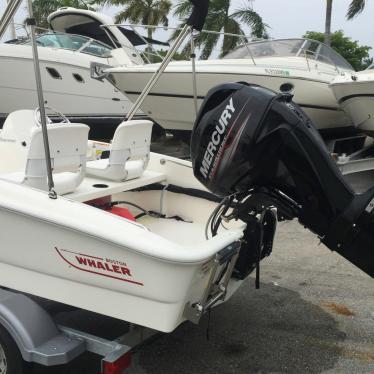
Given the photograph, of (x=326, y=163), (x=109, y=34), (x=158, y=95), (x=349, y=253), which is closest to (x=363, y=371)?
(x=349, y=253)

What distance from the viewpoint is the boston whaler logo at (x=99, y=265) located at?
1.98 metres

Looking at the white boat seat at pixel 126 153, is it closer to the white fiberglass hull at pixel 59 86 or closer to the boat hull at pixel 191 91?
the boat hull at pixel 191 91

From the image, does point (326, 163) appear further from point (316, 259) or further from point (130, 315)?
point (316, 259)

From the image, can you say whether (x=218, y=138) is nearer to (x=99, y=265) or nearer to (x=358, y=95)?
(x=99, y=265)

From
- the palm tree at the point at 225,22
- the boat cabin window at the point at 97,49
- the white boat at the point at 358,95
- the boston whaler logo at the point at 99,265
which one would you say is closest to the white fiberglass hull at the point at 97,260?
the boston whaler logo at the point at 99,265

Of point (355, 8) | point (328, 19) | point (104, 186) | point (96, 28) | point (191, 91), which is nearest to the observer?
point (104, 186)

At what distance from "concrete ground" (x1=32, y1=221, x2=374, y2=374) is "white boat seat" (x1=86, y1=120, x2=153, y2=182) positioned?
854mm

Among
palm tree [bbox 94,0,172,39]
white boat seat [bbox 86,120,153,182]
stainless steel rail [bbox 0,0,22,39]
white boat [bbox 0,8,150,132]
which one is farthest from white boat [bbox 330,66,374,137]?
palm tree [bbox 94,0,172,39]

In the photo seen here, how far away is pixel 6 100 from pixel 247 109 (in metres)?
7.47

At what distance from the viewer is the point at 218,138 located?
2.21 m

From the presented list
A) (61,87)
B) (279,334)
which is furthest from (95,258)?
(61,87)

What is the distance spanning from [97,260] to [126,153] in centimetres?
115

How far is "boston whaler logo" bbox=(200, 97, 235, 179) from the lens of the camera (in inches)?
86.6

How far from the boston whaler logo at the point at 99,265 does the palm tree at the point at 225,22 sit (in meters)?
16.0
